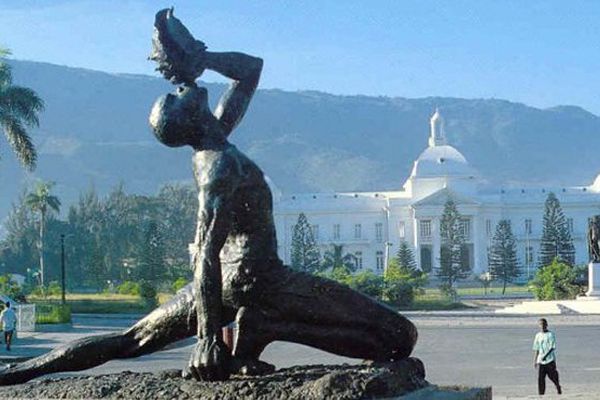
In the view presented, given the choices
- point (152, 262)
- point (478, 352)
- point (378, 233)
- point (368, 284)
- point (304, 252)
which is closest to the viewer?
point (478, 352)

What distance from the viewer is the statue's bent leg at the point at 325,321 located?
5.05 meters

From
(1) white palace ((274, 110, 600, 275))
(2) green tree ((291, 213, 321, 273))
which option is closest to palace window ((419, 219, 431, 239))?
(1) white palace ((274, 110, 600, 275))

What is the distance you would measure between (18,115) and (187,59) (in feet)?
79.6

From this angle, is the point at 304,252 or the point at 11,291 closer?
the point at 11,291

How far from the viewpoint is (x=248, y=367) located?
5.00 metres

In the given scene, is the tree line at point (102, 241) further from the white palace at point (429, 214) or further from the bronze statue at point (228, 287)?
the bronze statue at point (228, 287)

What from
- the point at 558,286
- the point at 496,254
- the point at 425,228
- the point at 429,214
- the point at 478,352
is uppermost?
the point at 429,214

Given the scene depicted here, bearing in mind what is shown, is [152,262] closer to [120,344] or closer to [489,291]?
[489,291]

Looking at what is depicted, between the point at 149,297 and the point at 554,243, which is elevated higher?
the point at 554,243

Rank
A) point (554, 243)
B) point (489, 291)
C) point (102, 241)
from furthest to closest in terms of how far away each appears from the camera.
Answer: point (102, 241), point (554, 243), point (489, 291)

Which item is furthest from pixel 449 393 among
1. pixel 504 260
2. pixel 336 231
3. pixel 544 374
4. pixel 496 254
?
pixel 336 231

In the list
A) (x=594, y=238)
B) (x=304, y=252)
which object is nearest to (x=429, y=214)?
(x=304, y=252)

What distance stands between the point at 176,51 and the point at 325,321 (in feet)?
4.59

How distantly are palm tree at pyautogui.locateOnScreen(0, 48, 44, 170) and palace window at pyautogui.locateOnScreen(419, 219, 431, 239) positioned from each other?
5144 cm
